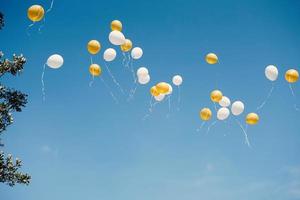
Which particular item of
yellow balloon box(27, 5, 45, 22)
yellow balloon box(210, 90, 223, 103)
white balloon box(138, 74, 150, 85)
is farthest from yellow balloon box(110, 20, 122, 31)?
yellow balloon box(210, 90, 223, 103)

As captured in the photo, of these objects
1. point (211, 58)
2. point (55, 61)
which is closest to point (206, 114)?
point (211, 58)

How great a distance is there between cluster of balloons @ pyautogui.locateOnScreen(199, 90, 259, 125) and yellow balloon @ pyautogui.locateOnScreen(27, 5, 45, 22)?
5203 millimetres

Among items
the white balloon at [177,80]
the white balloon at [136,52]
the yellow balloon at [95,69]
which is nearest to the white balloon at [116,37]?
the yellow balloon at [95,69]

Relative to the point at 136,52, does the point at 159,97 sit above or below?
below

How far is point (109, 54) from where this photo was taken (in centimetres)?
1104

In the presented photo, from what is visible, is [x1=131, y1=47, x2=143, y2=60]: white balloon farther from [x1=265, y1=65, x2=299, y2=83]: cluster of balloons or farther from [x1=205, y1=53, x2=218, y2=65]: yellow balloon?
[x1=265, y1=65, x2=299, y2=83]: cluster of balloons

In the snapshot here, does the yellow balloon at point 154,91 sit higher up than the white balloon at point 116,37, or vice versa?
the white balloon at point 116,37

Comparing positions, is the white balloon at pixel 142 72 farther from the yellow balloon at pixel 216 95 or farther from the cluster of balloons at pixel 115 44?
the yellow balloon at pixel 216 95

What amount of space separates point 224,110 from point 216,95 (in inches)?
22.7

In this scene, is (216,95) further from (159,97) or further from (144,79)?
(144,79)

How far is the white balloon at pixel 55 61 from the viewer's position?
1053 centimetres

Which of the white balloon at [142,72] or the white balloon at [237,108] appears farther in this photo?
the white balloon at [142,72]

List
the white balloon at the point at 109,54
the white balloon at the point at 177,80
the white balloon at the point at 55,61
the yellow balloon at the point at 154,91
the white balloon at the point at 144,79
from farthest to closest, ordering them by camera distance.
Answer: the white balloon at the point at 177,80 → the white balloon at the point at 144,79 → the yellow balloon at the point at 154,91 → the white balloon at the point at 109,54 → the white balloon at the point at 55,61

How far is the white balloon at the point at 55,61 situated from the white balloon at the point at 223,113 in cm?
477
